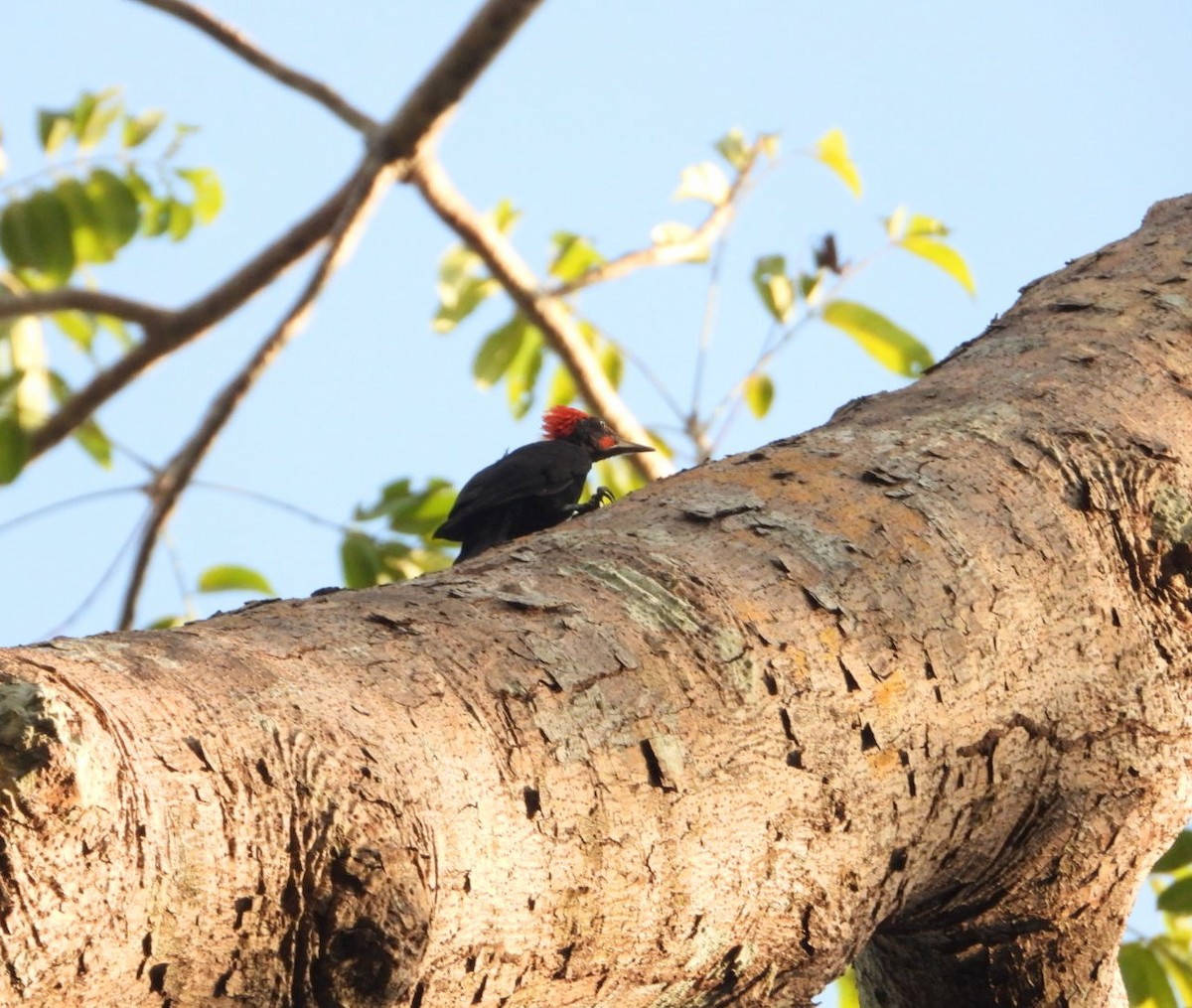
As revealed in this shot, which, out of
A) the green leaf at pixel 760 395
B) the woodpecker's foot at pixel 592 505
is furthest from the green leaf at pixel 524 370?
the woodpecker's foot at pixel 592 505

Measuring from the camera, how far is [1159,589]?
2285 millimetres

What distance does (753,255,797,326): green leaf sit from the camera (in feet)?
17.1

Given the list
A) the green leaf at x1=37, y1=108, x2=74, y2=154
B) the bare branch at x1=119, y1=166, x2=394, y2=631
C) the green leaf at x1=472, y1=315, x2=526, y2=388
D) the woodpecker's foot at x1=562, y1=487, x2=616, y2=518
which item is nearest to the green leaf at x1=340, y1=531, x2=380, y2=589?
the bare branch at x1=119, y1=166, x2=394, y2=631

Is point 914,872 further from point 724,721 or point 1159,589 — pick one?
point 1159,589

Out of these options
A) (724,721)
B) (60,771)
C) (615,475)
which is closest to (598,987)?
(724,721)

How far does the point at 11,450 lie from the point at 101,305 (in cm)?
78

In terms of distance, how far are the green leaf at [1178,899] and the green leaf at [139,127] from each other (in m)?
4.36

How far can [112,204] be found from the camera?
205 inches

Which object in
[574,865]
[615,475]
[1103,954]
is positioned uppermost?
[615,475]

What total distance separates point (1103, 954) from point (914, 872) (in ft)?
1.76

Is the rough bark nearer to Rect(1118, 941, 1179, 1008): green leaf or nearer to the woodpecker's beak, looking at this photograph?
Rect(1118, 941, 1179, 1008): green leaf

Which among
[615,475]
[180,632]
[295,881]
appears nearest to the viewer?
[295,881]

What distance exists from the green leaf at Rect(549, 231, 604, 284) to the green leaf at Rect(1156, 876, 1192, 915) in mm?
3378

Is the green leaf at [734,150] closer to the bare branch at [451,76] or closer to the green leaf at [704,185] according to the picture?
the green leaf at [704,185]
